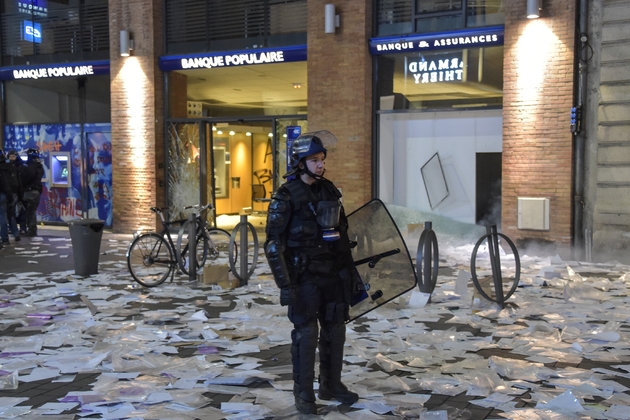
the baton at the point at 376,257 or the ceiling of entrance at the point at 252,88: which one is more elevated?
the ceiling of entrance at the point at 252,88

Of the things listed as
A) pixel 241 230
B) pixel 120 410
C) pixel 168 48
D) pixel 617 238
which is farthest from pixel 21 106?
pixel 120 410

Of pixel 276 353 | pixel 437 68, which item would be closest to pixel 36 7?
pixel 437 68

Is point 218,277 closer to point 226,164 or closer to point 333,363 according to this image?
point 333,363

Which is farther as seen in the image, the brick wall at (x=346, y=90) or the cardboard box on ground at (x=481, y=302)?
the brick wall at (x=346, y=90)

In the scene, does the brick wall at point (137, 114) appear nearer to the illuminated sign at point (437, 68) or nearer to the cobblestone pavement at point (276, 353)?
the illuminated sign at point (437, 68)

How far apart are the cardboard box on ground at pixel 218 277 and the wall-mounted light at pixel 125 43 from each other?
28.4ft

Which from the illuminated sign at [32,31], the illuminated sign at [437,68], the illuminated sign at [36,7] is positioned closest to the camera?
the illuminated sign at [437,68]

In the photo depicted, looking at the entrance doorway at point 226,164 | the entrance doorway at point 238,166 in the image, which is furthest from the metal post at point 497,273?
the entrance doorway at point 238,166

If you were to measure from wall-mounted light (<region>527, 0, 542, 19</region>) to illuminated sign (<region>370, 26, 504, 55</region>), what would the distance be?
0.82 meters

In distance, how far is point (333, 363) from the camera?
540 centimetres

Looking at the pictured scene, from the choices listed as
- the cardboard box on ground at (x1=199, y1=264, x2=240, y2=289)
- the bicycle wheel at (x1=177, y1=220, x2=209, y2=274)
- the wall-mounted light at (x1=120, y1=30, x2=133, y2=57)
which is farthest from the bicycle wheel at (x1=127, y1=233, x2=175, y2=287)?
the wall-mounted light at (x1=120, y1=30, x2=133, y2=57)

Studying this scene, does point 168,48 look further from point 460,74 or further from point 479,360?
point 479,360

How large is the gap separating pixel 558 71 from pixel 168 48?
905 cm

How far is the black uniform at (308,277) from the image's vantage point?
17.1 ft
